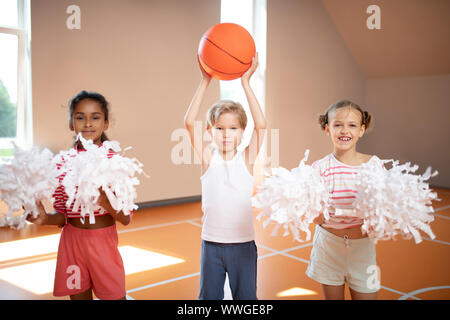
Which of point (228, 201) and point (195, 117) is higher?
point (195, 117)

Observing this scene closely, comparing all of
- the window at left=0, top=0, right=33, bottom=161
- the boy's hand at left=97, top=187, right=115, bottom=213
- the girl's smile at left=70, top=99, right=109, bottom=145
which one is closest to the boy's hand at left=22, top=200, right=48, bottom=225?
the boy's hand at left=97, top=187, right=115, bottom=213

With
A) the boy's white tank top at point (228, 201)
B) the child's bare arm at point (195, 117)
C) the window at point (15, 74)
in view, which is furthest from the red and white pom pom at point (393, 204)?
the window at point (15, 74)

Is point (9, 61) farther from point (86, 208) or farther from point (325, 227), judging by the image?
point (325, 227)

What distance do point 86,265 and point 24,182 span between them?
0.44m

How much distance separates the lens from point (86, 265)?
1814mm

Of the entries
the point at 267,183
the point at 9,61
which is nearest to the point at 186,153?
the point at 9,61

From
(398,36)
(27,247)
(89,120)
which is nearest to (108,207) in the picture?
(89,120)

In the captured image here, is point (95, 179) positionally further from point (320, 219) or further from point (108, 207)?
point (320, 219)

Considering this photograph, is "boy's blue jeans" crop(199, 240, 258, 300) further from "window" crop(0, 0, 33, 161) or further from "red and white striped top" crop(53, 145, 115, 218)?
"window" crop(0, 0, 33, 161)

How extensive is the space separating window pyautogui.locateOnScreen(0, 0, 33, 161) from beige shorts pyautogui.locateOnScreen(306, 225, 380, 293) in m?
3.87

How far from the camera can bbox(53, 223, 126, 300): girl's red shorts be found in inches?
70.5

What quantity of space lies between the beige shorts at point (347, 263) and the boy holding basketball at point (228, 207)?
300 mm

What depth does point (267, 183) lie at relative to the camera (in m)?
1.70

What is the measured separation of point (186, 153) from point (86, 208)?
15.2 feet
